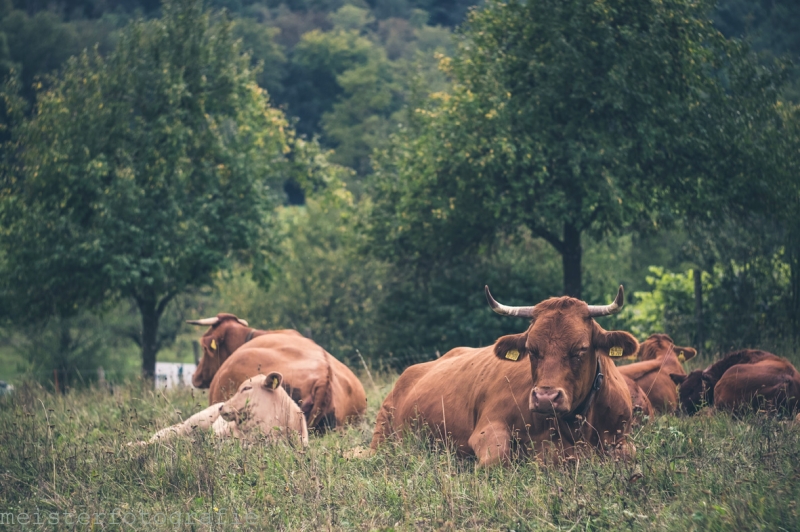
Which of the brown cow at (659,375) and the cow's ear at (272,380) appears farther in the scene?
the brown cow at (659,375)

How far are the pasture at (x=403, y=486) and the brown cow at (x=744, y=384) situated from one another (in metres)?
0.62

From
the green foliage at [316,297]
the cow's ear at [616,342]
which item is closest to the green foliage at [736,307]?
the cow's ear at [616,342]

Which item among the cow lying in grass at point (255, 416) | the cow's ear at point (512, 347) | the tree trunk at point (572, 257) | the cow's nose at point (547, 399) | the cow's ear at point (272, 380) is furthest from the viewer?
the tree trunk at point (572, 257)

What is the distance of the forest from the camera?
43.1 ft

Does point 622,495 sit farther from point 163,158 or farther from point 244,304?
point 244,304

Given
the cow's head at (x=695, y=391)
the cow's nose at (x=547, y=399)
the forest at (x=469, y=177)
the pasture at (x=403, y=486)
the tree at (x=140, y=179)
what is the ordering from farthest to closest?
the tree at (x=140, y=179)
the forest at (x=469, y=177)
the cow's head at (x=695, y=391)
the cow's nose at (x=547, y=399)
the pasture at (x=403, y=486)

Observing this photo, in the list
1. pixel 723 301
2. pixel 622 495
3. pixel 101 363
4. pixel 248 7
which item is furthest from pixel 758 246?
pixel 248 7

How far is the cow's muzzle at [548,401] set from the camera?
5.54 m

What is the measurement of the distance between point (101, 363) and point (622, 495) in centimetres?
2589

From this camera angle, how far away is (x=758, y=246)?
14.9 meters

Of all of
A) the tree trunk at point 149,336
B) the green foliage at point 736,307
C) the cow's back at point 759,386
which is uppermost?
the cow's back at point 759,386

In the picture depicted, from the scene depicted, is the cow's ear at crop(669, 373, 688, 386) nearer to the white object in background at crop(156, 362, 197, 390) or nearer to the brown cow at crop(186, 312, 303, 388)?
the brown cow at crop(186, 312, 303, 388)

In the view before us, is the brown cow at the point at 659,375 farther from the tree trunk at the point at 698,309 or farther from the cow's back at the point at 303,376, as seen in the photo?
the tree trunk at the point at 698,309

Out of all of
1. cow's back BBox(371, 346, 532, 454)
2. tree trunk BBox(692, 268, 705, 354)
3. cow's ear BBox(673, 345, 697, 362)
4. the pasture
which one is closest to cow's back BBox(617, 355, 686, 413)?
cow's ear BBox(673, 345, 697, 362)
